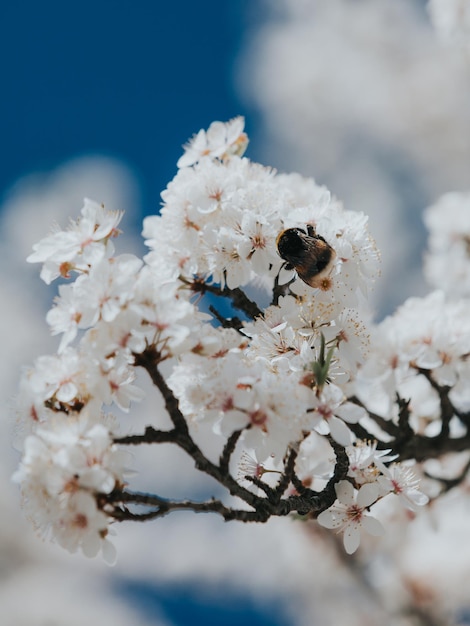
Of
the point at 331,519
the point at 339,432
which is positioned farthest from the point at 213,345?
the point at 331,519

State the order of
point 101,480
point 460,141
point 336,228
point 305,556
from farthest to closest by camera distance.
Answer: point 460,141
point 305,556
point 336,228
point 101,480

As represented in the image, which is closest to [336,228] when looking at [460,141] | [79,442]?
[79,442]

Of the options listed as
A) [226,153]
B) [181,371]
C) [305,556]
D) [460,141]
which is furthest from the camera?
[460,141]

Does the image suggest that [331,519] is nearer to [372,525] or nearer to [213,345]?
[372,525]

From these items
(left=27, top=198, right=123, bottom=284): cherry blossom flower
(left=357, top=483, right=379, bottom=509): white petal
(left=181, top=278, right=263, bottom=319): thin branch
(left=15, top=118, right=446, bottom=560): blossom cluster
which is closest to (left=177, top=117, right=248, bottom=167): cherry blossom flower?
(left=15, top=118, right=446, bottom=560): blossom cluster

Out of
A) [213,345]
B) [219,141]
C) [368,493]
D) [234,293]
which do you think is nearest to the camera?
[213,345]

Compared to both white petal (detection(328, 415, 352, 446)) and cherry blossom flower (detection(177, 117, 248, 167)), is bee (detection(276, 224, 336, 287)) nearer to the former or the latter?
white petal (detection(328, 415, 352, 446))

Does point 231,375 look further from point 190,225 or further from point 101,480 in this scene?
point 190,225
